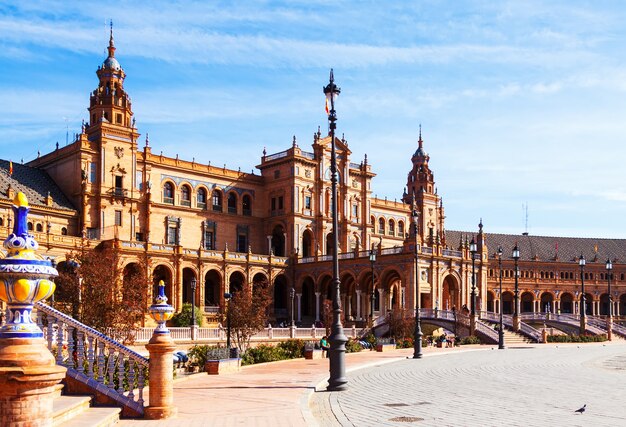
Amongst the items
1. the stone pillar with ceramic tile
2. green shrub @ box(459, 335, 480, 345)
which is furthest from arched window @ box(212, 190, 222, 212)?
the stone pillar with ceramic tile

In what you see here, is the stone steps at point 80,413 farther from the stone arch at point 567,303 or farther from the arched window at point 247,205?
the stone arch at point 567,303

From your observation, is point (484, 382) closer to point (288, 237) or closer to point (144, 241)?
point (144, 241)

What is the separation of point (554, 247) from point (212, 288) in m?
64.9

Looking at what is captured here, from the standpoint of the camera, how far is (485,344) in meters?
53.8

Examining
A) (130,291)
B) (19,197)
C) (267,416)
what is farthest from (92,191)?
(19,197)

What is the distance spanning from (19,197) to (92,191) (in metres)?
60.3

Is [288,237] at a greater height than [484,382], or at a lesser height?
greater

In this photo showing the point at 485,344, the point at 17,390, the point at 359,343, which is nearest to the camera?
the point at 17,390

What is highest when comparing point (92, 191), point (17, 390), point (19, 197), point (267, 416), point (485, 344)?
point (92, 191)

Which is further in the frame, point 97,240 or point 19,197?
point 97,240

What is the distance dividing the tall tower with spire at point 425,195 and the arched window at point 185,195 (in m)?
34.7

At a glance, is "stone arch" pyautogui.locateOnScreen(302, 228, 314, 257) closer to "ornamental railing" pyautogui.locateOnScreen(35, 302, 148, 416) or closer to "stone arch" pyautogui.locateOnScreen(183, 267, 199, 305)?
"stone arch" pyautogui.locateOnScreen(183, 267, 199, 305)

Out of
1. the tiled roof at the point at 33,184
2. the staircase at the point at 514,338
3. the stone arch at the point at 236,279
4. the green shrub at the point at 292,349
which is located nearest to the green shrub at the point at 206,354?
the green shrub at the point at 292,349

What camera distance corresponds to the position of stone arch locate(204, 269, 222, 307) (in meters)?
72.8
